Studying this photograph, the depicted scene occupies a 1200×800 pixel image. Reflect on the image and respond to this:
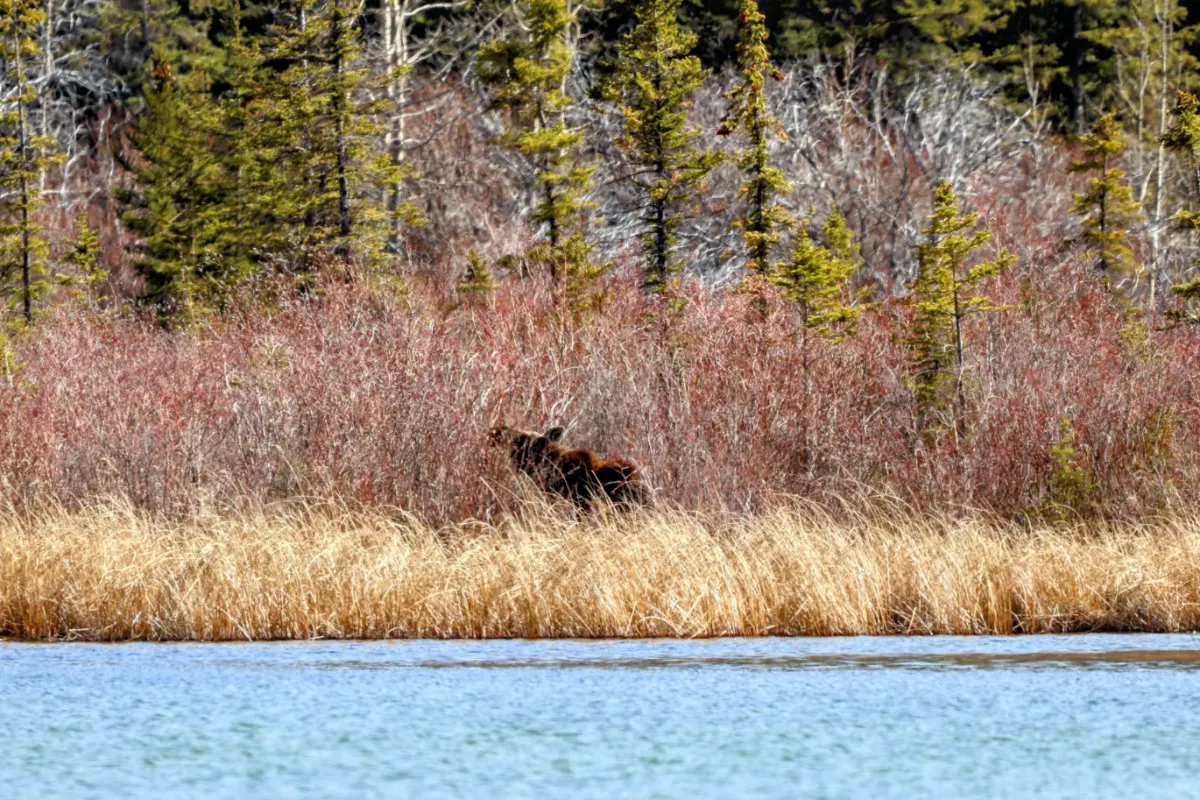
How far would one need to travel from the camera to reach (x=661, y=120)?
2673 cm

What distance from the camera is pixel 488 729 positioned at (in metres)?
9.49

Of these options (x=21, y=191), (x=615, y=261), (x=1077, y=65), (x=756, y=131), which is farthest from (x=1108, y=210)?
(x=21, y=191)

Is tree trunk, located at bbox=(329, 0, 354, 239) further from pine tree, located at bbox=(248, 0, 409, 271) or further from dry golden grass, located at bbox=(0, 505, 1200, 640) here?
dry golden grass, located at bbox=(0, 505, 1200, 640)

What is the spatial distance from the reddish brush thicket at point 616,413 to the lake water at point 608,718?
4.05 metres

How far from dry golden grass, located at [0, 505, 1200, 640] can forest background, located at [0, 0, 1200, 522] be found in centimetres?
261

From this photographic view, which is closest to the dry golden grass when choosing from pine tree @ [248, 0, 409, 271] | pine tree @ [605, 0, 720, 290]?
pine tree @ [605, 0, 720, 290]

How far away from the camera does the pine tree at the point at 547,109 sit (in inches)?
1090

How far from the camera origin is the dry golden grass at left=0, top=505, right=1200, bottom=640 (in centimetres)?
1277

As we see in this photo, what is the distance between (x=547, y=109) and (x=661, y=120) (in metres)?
2.91

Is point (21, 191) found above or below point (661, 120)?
below

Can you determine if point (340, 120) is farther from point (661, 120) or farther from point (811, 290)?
point (811, 290)

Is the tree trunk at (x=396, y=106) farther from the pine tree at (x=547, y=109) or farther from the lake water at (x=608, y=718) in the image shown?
the lake water at (x=608, y=718)

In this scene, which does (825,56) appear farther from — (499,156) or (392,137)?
(392,137)

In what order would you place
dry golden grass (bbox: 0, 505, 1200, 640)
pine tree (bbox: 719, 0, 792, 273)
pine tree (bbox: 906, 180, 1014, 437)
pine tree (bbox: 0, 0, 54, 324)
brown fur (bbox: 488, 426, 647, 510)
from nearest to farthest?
dry golden grass (bbox: 0, 505, 1200, 640)
brown fur (bbox: 488, 426, 647, 510)
pine tree (bbox: 906, 180, 1014, 437)
pine tree (bbox: 719, 0, 792, 273)
pine tree (bbox: 0, 0, 54, 324)
